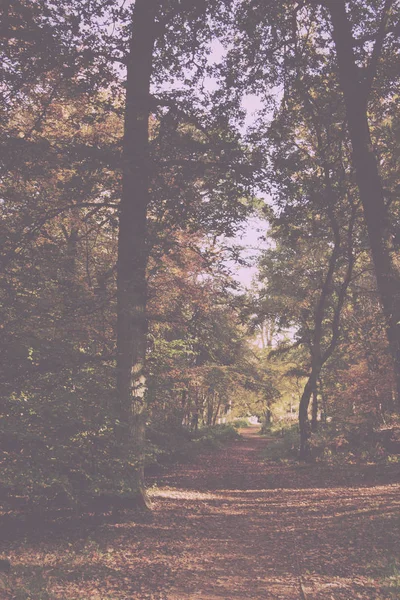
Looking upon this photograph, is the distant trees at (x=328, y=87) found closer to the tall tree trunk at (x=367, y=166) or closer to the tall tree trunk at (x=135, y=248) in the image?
the tall tree trunk at (x=367, y=166)

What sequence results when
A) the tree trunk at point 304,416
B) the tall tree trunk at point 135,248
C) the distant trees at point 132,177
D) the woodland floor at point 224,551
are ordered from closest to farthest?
the woodland floor at point 224,551 < the distant trees at point 132,177 < the tall tree trunk at point 135,248 < the tree trunk at point 304,416

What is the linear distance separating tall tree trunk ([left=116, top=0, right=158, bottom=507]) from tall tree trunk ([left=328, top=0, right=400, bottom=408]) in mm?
3423

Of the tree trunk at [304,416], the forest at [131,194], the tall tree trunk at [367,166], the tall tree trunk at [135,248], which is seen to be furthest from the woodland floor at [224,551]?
the tree trunk at [304,416]

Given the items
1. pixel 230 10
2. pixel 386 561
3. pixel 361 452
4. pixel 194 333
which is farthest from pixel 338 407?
pixel 230 10

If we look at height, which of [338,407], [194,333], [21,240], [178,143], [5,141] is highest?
[178,143]

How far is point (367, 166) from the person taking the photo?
6.68 m

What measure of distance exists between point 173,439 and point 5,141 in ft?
42.8

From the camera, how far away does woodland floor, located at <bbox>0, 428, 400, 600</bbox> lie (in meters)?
4.74

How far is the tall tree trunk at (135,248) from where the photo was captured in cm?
752

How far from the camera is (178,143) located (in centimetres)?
716

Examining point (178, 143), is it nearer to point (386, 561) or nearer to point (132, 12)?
point (132, 12)

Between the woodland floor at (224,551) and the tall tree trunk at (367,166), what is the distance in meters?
2.58

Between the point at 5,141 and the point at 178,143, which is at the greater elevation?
the point at 178,143

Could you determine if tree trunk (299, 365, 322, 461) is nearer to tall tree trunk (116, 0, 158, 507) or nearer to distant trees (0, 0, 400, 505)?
distant trees (0, 0, 400, 505)
